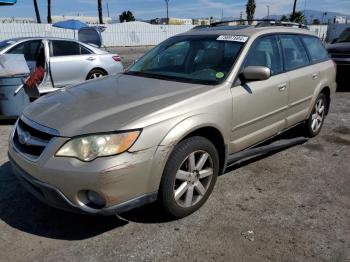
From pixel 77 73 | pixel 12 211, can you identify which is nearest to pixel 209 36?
pixel 12 211

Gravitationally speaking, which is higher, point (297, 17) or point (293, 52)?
point (293, 52)

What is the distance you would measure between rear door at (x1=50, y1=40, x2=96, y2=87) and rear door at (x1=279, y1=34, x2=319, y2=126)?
16.8 ft

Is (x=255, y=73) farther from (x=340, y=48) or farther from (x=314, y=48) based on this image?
(x=340, y=48)

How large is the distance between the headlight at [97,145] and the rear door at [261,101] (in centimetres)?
131

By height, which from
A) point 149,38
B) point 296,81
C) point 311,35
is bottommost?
point 149,38

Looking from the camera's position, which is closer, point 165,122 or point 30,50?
point 165,122

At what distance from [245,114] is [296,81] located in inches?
48.6

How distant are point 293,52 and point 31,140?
340 centimetres

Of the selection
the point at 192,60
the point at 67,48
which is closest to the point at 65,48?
the point at 67,48

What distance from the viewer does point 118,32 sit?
33.0m

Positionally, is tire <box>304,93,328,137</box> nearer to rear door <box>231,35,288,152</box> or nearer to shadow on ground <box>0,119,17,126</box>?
rear door <box>231,35,288,152</box>

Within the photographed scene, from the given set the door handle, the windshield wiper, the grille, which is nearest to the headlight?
the grille

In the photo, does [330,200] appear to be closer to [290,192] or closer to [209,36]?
[290,192]

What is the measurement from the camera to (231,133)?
360 cm
